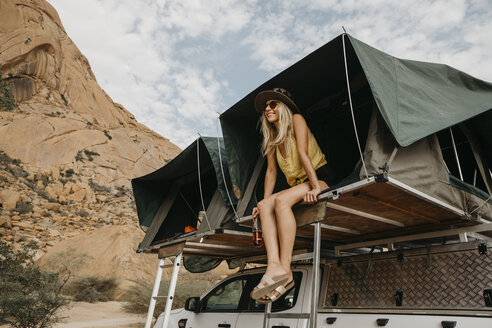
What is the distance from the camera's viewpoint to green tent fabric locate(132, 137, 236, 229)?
19.7 feet

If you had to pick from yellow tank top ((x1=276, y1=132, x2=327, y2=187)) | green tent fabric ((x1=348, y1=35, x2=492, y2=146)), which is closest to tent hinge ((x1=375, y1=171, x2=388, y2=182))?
green tent fabric ((x1=348, y1=35, x2=492, y2=146))

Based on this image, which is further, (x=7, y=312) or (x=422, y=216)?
(x=7, y=312)

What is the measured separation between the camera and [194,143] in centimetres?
532

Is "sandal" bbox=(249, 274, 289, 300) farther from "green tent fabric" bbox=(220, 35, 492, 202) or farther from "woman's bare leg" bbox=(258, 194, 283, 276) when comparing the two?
"green tent fabric" bbox=(220, 35, 492, 202)

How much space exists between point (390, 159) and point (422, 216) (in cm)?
103

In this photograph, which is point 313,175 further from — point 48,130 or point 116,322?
point 48,130

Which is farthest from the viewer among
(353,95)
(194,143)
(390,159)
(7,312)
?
(7,312)

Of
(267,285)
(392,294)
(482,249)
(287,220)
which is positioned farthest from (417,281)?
(267,285)

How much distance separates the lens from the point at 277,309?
3.83 meters

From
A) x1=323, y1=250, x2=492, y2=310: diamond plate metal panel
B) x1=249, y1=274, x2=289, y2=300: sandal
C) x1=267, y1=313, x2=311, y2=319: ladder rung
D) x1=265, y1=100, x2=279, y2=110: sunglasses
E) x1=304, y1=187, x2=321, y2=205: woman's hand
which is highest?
x1=265, y1=100, x2=279, y2=110: sunglasses

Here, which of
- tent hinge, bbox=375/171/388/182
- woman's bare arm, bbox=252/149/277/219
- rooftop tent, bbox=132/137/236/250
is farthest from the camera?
rooftop tent, bbox=132/137/236/250

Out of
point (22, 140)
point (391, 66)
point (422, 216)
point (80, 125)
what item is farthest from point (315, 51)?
point (80, 125)

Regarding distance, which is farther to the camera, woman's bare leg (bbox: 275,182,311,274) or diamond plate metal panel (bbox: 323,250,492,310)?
woman's bare leg (bbox: 275,182,311,274)

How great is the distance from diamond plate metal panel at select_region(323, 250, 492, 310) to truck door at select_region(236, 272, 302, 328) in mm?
357
